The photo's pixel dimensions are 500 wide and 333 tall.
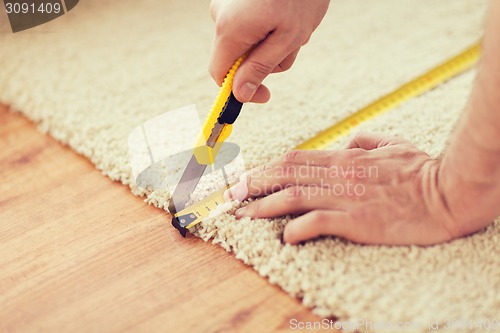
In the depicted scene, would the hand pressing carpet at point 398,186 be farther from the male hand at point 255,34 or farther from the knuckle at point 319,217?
the male hand at point 255,34

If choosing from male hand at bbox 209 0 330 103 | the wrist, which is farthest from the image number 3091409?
the wrist

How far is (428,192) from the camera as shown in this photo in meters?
0.83

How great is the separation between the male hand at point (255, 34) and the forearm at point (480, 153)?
0.32m

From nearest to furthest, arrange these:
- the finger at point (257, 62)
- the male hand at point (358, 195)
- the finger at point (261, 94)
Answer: the male hand at point (358, 195) → the finger at point (257, 62) → the finger at point (261, 94)

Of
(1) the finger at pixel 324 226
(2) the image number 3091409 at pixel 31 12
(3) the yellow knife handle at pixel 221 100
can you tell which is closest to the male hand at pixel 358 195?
(1) the finger at pixel 324 226

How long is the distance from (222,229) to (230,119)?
0.20 meters

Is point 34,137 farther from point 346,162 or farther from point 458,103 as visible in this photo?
point 458,103

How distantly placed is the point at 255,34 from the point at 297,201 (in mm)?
287

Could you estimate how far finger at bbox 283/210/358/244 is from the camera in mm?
811

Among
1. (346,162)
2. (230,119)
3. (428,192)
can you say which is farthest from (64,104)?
(428,192)

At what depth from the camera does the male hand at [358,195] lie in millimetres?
809

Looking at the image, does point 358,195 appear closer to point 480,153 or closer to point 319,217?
point 319,217
